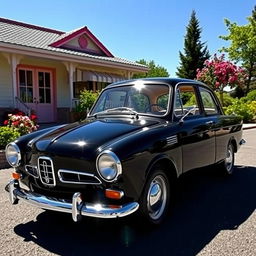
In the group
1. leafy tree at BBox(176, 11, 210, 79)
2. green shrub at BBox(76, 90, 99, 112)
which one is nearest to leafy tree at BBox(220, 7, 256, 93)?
leafy tree at BBox(176, 11, 210, 79)

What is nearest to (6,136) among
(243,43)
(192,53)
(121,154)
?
(121,154)

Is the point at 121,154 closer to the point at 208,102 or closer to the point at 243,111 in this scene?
the point at 208,102

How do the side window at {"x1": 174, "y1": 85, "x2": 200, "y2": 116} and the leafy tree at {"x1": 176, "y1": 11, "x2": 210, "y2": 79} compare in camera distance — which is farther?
the leafy tree at {"x1": 176, "y1": 11, "x2": 210, "y2": 79}

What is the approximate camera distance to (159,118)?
4.09 meters

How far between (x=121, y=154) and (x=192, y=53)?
127 feet

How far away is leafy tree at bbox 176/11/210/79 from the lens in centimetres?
3931

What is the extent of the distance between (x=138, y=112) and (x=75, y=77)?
11.4 metres

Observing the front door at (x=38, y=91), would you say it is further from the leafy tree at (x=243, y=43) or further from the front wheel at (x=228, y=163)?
the leafy tree at (x=243, y=43)

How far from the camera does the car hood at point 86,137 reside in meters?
3.27

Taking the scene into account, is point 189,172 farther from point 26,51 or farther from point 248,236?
point 26,51

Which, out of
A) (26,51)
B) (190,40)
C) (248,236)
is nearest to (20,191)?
(248,236)

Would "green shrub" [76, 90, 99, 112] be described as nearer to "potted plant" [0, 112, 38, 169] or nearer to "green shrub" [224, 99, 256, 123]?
"potted plant" [0, 112, 38, 169]

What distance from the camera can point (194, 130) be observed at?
14.4ft

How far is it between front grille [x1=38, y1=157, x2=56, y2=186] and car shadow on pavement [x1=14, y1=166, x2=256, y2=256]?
0.60 meters
